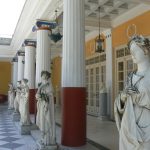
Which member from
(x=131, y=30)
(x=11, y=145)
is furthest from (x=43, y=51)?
(x=11, y=145)

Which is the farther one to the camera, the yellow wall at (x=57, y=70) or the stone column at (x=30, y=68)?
the yellow wall at (x=57, y=70)

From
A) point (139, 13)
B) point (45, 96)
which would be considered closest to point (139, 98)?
point (45, 96)

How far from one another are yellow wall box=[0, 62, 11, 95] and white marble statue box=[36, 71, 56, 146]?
64.3 ft

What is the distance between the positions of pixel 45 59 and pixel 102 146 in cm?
405

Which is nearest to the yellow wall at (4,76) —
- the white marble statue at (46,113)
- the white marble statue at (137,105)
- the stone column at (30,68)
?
the stone column at (30,68)

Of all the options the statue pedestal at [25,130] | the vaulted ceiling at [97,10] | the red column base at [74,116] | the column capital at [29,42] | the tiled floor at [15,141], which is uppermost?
the vaulted ceiling at [97,10]

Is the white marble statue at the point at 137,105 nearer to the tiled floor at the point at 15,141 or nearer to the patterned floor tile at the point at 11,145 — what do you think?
the tiled floor at the point at 15,141

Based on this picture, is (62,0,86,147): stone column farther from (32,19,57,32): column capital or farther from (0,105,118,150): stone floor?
(32,19,57,32): column capital

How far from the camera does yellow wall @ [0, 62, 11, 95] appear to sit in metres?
24.1

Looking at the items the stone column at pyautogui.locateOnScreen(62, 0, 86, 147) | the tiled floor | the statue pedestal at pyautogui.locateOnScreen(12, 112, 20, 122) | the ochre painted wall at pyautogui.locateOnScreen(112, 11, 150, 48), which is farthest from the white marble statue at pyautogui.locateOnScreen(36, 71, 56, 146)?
the statue pedestal at pyautogui.locateOnScreen(12, 112, 20, 122)

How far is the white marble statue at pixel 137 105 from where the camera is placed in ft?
7.34

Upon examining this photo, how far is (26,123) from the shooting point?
26.9 feet

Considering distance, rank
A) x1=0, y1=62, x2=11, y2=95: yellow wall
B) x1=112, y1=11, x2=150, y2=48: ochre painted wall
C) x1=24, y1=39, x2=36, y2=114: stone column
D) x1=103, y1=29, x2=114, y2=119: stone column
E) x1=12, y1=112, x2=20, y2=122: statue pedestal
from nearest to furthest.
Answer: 1. x1=112, y1=11, x2=150, y2=48: ochre painted wall
2. x1=103, y1=29, x2=114, y2=119: stone column
3. x1=12, y1=112, x2=20, y2=122: statue pedestal
4. x1=24, y1=39, x2=36, y2=114: stone column
5. x1=0, y1=62, x2=11, y2=95: yellow wall

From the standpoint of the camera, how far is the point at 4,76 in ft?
80.2
